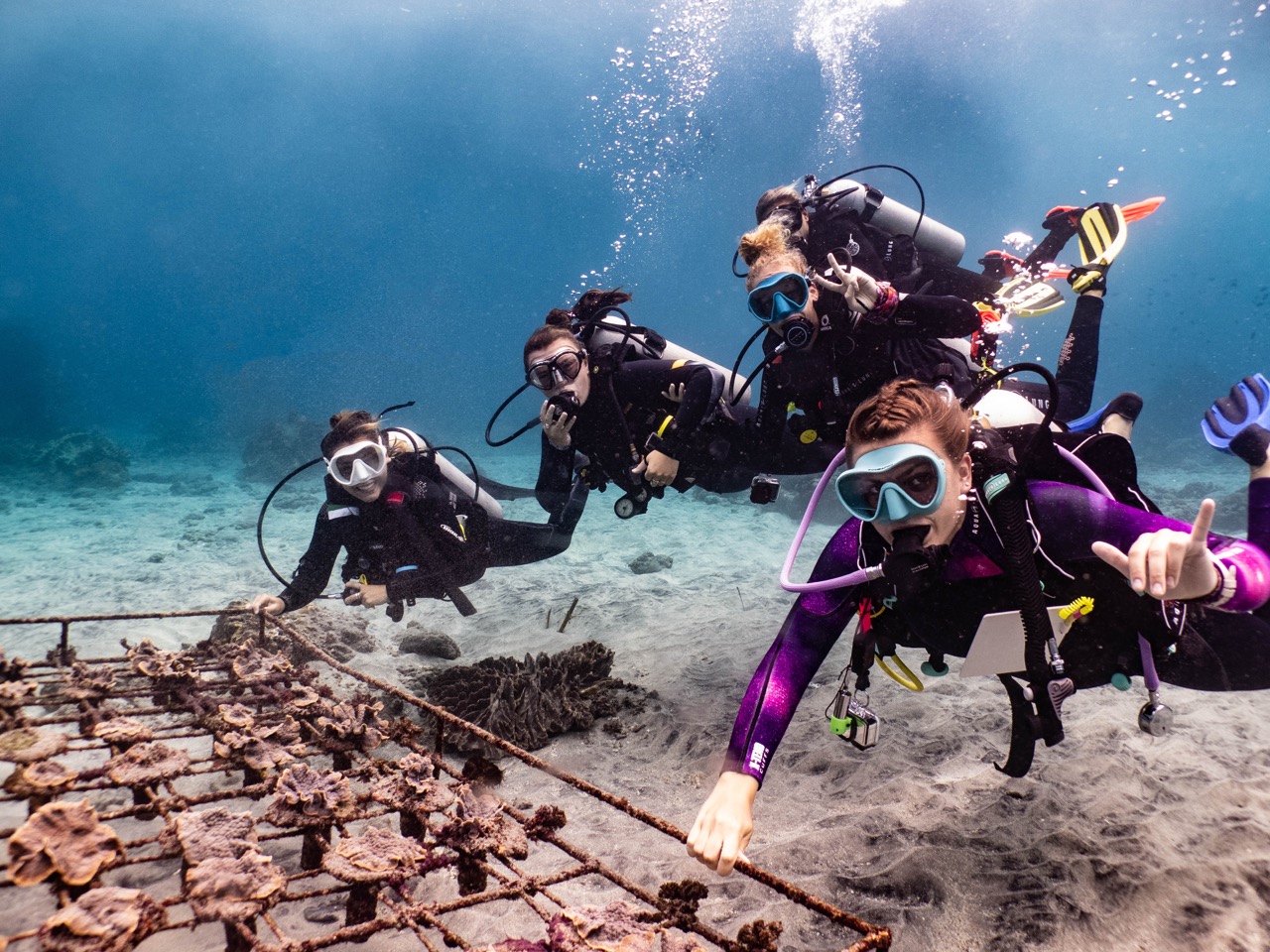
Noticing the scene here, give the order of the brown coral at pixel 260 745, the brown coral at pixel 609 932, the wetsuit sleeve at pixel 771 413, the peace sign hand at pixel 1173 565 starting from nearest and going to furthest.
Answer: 1. the brown coral at pixel 609 932
2. the peace sign hand at pixel 1173 565
3. the brown coral at pixel 260 745
4. the wetsuit sleeve at pixel 771 413

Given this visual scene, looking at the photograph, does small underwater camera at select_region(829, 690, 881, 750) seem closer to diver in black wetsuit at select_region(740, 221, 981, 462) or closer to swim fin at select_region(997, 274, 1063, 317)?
diver in black wetsuit at select_region(740, 221, 981, 462)

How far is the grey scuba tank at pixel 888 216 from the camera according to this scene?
5.71 m

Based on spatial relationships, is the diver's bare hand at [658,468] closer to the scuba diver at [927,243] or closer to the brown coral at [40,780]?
the scuba diver at [927,243]

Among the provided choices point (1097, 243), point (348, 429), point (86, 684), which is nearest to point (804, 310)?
point (1097, 243)

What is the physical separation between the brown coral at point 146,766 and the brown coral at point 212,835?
610 mm

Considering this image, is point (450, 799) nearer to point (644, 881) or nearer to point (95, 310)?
point (644, 881)

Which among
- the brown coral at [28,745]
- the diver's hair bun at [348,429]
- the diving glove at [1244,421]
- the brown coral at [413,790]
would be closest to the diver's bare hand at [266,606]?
the diver's hair bun at [348,429]

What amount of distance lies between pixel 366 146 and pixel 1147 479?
102 m

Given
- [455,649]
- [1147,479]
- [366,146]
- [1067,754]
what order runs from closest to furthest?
[1067,754] → [455,649] → [1147,479] → [366,146]

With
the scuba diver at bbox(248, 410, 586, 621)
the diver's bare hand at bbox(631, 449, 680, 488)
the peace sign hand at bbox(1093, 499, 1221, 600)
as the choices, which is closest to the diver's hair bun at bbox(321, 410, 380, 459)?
the scuba diver at bbox(248, 410, 586, 621)

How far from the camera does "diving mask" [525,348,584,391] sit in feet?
17.1

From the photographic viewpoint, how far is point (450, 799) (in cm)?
219

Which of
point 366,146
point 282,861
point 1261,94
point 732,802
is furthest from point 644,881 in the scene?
point 366,146

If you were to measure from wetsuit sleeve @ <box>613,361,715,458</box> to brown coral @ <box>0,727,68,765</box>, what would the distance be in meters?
3.83
